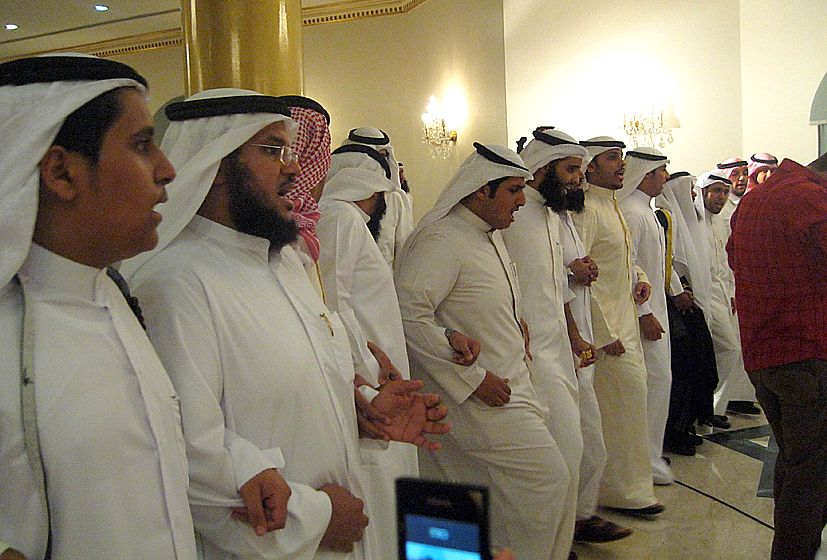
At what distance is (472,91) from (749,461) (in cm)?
548

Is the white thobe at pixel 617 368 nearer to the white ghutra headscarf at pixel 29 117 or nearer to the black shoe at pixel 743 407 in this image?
the black shoe at pixel 743 407

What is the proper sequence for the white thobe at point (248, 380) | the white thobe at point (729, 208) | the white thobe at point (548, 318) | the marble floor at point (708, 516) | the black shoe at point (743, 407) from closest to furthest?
the white thobe at point (248, 380)
the white thobe at point (548, 318)
the marble floor at point (708, 516)
the black shoe at point (743, 407)
the white thobe at point (729, 208)

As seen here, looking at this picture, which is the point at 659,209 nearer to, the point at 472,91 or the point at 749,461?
the point at 749,461

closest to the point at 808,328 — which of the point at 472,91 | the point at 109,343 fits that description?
the point at 109,343

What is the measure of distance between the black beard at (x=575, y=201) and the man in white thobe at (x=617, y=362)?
1.03ft

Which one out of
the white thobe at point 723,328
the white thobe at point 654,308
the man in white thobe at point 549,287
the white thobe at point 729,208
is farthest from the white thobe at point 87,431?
the white thobe at point 729,208

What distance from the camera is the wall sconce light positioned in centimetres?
955

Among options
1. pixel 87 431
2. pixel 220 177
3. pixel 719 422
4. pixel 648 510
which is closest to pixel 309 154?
pixel 220 177

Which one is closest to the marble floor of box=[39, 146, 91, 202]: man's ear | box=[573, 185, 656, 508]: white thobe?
box=[573, 185, 656, 508]: white thobe

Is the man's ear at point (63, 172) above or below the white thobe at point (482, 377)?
above

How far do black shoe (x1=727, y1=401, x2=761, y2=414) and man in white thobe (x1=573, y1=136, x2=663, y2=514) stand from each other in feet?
9.15

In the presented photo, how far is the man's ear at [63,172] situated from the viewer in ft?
4.02

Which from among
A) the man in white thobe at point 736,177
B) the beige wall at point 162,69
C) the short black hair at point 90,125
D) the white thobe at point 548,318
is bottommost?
the white thobe at point 548,318

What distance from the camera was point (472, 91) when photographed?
923cm
